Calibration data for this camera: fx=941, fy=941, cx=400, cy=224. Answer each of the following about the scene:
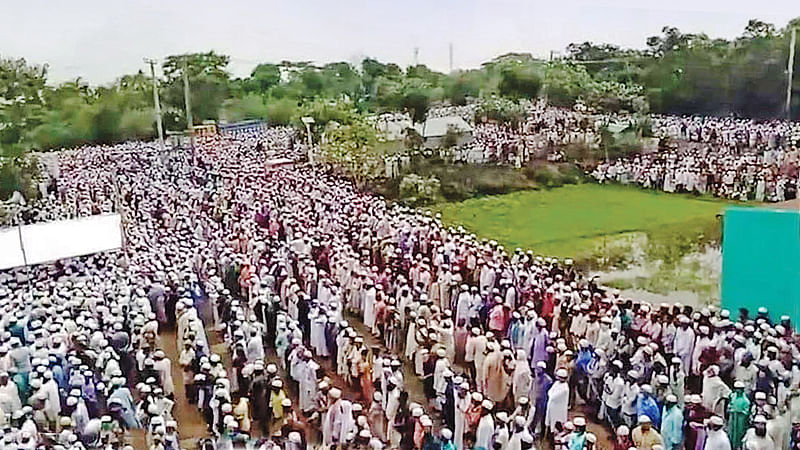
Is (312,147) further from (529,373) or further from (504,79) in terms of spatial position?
(529,373)

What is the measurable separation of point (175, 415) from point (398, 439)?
563 millimetres

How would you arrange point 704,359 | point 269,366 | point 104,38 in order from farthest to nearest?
1. point 704,359
2. point 269,366
3. point 104,38

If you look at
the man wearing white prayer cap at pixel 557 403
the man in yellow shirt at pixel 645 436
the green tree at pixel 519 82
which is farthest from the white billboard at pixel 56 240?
the man in yellow shirt at pixel 645 436

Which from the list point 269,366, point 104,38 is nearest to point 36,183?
point 104,38

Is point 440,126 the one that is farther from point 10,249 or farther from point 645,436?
point 10,249

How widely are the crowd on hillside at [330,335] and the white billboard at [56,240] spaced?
0.03 metres

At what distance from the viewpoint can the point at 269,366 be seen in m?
2.40

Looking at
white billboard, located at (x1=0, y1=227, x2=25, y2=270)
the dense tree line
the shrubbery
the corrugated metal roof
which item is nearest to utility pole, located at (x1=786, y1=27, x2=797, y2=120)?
the dense tree line

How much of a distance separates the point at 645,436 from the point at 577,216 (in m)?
0.60

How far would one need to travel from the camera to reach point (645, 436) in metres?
2.42

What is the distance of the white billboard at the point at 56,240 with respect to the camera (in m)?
2.30

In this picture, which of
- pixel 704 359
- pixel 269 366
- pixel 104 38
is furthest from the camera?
pixel 704 359

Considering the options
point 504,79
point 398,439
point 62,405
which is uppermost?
point 504,79

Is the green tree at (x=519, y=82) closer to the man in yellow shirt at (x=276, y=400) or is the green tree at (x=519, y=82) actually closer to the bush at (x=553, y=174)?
the bush at (x=553, y=174)
